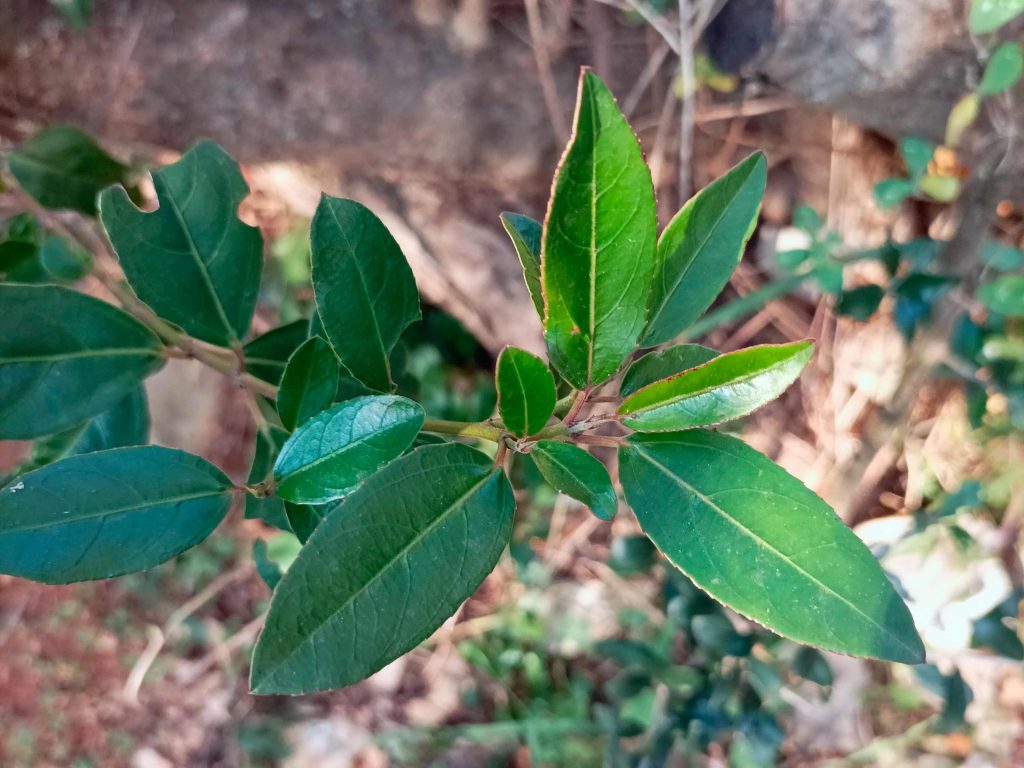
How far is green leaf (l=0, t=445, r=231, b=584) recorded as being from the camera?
1.51 feet

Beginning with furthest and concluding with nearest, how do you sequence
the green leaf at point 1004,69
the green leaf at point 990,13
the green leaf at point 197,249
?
1. the green leaf at point 1004,69
2. the green leaf at point 990,13
3. the green leaf at point 197,249

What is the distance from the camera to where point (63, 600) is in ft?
6.81

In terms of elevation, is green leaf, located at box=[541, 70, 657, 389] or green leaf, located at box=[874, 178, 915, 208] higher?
green leaf, located at box=[541, 70, 657, 389]

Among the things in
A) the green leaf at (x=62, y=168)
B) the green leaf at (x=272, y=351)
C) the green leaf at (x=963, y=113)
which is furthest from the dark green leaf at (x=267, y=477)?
the green leaf at (x=963, y=113)

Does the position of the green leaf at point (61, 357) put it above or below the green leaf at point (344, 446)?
below

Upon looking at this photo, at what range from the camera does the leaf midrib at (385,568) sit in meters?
0.40

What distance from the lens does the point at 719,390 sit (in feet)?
1.47

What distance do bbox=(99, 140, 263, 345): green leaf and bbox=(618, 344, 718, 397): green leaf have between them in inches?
16.8

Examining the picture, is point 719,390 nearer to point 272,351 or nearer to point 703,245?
point 703,245

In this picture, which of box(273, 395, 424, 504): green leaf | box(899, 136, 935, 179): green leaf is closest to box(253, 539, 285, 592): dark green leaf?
box(273, 395, 424, 504): green leaf

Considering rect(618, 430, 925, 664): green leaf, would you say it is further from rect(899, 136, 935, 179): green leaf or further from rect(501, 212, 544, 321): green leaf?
rect(899, 136, 935, 179): green leaf

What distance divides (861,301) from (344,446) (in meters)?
1.05

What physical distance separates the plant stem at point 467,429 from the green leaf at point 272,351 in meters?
0.28

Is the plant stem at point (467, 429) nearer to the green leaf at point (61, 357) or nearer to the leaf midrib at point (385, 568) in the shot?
the leaf midrib at point (385, 568)
